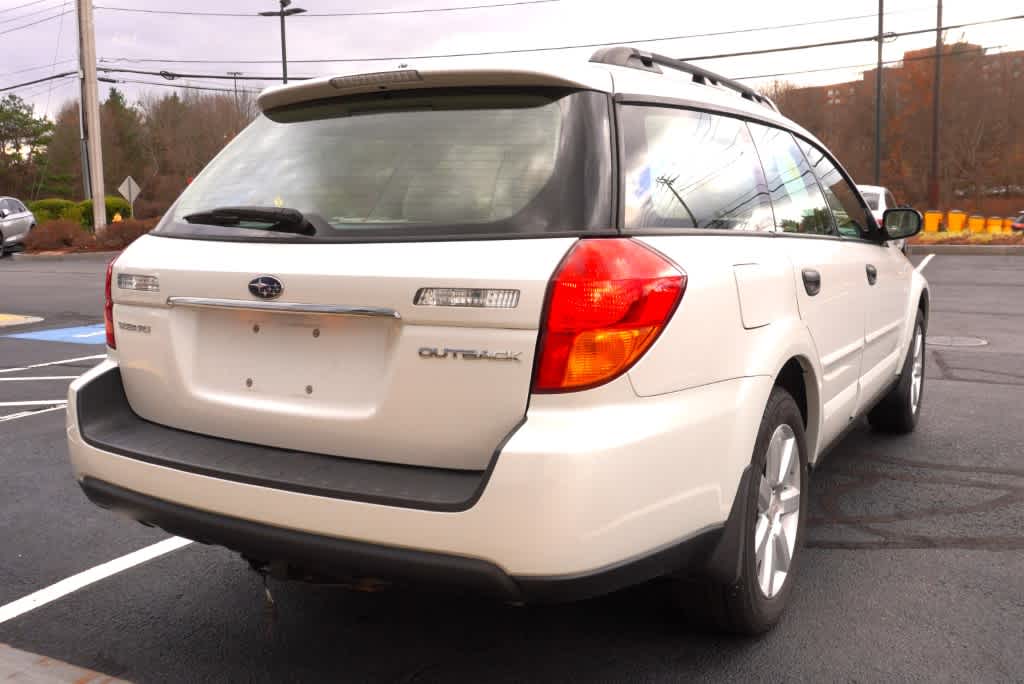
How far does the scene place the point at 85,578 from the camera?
3584 mm

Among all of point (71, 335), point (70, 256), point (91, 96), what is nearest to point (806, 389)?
point (71, 335)

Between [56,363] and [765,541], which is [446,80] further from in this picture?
[56,363]

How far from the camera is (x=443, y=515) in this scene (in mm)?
2252

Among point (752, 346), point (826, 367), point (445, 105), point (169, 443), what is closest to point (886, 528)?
point (826, 367)

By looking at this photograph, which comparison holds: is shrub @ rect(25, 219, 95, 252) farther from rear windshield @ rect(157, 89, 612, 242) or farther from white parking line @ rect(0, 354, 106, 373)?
rear windshield @ rect(157, 89, 612, 242)

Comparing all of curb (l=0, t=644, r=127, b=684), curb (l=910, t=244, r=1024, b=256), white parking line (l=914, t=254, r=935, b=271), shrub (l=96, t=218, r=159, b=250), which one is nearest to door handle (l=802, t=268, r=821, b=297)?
curb (l=0, t=644, r=127, b=684)

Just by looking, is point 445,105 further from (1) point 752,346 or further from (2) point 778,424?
(2) point 778,424

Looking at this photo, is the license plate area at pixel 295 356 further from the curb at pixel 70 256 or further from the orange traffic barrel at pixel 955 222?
the orange traffic barrel at pixel 955 222

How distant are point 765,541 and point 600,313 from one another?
118 centimetres

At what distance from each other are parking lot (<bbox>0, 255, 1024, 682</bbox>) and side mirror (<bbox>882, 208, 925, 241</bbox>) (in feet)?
4.01

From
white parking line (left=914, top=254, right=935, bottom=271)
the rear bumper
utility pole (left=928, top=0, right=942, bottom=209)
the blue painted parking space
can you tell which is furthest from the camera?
utility pole (left=928, top=0, right=942, bottom=209)

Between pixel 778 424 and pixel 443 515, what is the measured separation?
4.07ft

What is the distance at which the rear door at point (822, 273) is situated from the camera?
3395 millimetres

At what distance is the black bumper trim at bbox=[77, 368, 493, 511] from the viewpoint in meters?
2.31
